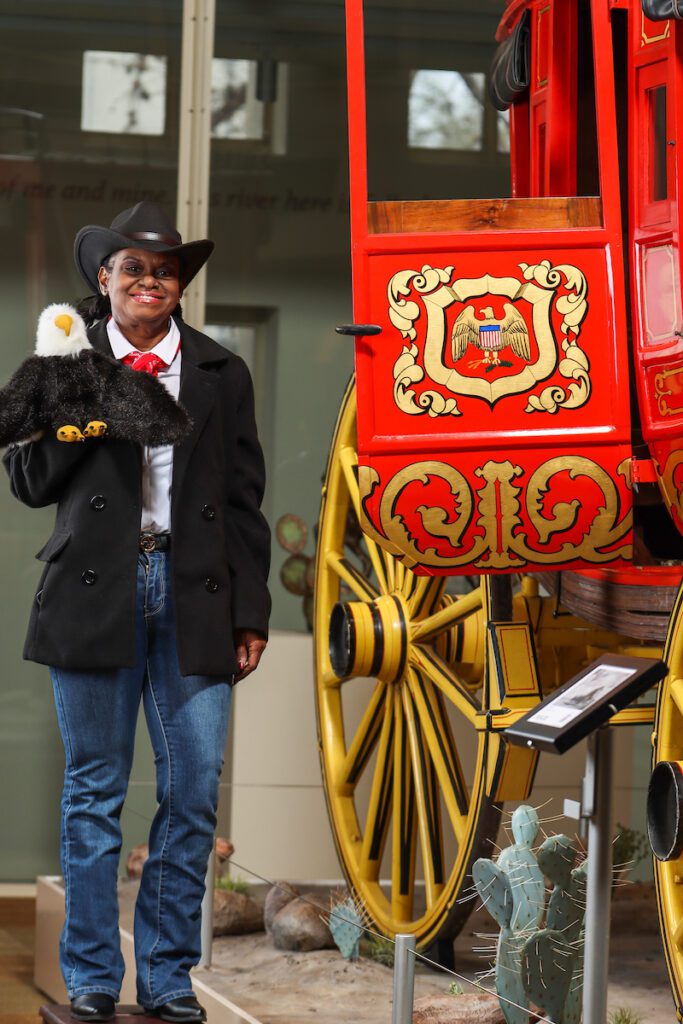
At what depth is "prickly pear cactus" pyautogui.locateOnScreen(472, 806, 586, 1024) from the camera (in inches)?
120

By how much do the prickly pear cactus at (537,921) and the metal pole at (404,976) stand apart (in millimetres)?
500

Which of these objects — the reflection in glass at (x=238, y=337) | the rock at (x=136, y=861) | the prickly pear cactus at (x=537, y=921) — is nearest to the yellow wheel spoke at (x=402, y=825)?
the rock at (x=136, y=861)

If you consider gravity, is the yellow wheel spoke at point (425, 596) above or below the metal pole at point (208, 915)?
above

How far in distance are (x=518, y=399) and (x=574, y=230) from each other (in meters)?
0.30

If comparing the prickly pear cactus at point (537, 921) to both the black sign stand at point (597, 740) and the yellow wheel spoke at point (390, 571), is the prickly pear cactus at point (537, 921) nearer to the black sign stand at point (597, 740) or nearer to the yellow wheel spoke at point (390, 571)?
the black sign stand at point (597, 740)

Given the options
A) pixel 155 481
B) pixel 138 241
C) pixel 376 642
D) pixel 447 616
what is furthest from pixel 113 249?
pixel 376 642

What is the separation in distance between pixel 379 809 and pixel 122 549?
1.59 metres

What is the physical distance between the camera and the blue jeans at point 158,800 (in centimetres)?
287

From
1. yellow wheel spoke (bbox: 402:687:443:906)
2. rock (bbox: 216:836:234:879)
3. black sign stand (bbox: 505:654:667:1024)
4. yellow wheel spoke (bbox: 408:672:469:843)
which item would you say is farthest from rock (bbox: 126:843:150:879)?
black sign stand (bbox: 505:654:667:1024)

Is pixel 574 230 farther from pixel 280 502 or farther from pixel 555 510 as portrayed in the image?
pixel 280 502

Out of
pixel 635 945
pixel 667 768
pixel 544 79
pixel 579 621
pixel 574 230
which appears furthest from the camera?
pixel 635 945

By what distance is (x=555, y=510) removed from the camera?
3.00 metres

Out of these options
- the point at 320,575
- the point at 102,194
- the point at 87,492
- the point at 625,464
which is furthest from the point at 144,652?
the point at 102,194

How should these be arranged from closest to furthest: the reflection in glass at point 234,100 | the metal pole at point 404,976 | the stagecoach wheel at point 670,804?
1. the metal pole at point 404,976
2. the stagecoach wheel at point 670,804
3. the reflection in glass at point 234,100
